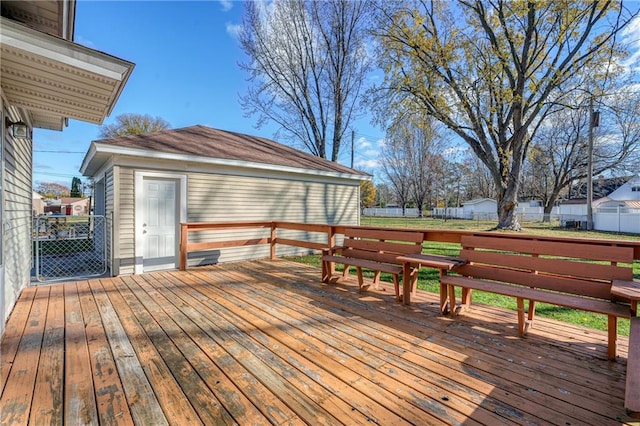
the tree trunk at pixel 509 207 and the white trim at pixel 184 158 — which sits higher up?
the white trim at pixel 184 158

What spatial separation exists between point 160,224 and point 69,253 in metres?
4.86

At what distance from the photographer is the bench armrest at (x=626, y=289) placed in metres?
2.23

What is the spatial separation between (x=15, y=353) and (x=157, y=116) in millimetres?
30447

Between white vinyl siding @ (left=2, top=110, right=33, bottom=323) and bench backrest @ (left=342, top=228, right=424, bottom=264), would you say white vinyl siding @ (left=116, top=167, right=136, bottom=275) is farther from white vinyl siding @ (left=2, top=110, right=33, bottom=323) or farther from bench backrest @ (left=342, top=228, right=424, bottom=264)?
bench backrest @ (left=342, top=228, right=424, bottom=264)

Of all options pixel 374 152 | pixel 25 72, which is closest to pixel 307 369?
pixel 25 72

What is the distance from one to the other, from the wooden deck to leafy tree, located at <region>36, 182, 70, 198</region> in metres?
45.0

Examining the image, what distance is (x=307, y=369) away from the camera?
2385 mm

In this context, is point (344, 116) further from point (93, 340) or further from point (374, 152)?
point (374, 152)

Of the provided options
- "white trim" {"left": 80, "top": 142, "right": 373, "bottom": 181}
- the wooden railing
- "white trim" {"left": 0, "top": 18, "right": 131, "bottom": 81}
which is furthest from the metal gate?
"white trim" {"left": 0, "top": 18, "right": 131, "bottom": 81}

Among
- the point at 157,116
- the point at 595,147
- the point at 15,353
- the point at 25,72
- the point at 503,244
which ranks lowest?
the point at 15,353

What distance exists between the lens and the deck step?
4.83ft

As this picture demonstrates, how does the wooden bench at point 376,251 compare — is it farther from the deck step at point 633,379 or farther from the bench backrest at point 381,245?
the deck step at point 633,379

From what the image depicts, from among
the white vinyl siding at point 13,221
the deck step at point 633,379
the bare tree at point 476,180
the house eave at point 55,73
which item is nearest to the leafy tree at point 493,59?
the house eave at point 55,73

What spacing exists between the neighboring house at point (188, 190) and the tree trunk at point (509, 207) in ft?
30.5
